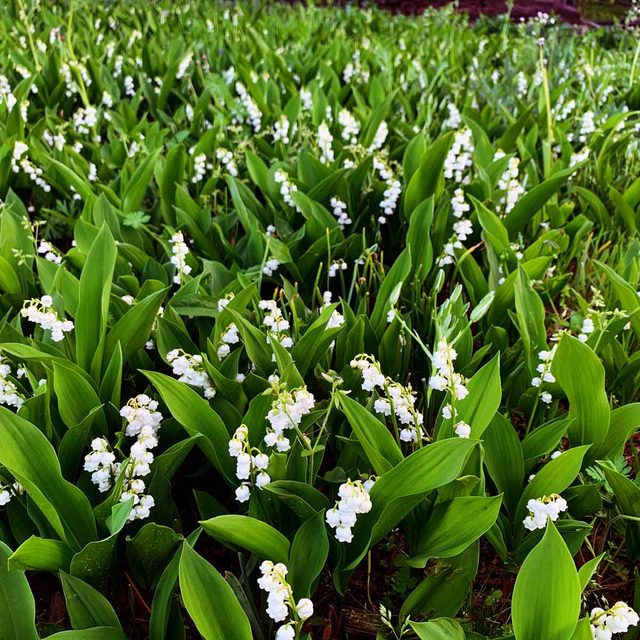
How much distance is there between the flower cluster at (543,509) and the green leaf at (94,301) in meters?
1.06

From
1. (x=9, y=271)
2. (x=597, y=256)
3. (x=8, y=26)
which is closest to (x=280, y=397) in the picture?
(x=9, y=271)

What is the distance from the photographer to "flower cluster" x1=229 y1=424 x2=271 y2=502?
1.28m

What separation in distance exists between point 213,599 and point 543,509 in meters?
0.63

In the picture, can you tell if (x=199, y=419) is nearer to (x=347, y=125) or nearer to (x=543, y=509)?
(x=543, y=509)

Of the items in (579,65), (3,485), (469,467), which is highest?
(579,65)

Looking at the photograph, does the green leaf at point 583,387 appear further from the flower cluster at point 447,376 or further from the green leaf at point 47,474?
the green leaf at point 47,474

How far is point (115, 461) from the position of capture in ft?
5.01

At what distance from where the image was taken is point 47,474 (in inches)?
53.6

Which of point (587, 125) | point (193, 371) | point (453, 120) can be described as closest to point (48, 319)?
point (193, 371)

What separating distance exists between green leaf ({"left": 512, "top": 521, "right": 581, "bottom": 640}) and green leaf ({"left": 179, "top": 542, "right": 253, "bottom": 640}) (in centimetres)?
47

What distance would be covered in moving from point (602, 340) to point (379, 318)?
0.60 metres

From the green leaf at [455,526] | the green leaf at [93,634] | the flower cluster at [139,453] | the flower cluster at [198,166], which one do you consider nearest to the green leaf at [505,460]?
the green leaf at [455,526]

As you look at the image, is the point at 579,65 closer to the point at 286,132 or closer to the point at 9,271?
the point at 286,132

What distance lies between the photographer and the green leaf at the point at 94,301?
1698 mm
